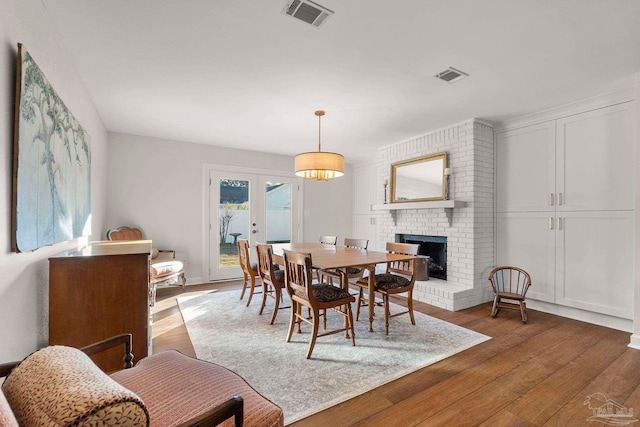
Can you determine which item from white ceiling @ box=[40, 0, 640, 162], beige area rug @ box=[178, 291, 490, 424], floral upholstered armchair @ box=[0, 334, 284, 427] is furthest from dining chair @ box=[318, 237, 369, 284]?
floral upholstered armchair @ box=[0, 334, 284, 427]

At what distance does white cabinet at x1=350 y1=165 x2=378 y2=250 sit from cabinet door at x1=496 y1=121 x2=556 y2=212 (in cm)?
250

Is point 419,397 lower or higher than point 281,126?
lower

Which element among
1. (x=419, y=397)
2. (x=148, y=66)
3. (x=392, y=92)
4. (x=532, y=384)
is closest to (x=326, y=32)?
(x=392, y=92)

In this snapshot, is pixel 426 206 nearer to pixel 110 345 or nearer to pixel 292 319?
pixel 292 319

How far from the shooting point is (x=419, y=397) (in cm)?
189

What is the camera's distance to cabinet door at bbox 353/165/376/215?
6.20m

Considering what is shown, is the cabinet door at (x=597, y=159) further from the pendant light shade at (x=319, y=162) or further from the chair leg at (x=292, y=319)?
the chair leg at (x=292, y=319)

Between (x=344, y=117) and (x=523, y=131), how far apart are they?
7.53 feet

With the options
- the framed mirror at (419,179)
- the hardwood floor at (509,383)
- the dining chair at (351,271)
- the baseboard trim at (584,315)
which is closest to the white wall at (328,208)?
the framed mirror at (419,179)

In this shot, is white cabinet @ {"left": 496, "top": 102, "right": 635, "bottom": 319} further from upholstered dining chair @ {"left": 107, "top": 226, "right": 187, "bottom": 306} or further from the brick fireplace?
upholstered dining chair @ {"left": 107, "top": 226, "right": 187, "bottom": 306}

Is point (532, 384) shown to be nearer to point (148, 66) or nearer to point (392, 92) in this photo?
point (392, 92)

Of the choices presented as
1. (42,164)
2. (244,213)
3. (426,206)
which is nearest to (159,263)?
(244,213)

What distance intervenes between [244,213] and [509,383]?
4.51 metres

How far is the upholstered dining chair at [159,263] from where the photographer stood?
3.59m
